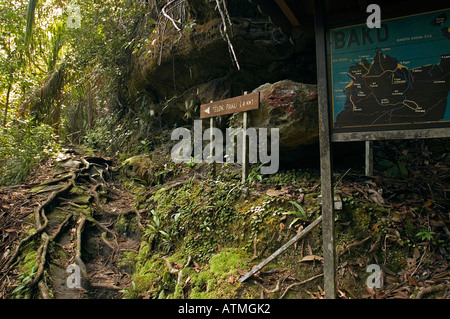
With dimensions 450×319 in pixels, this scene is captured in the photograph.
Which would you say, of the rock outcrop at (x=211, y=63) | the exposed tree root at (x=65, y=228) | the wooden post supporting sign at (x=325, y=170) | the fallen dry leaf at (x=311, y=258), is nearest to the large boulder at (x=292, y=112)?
the rock outcrop at (x=211, y=63)

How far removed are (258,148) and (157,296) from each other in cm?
306

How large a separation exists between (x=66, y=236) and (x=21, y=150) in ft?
13.2

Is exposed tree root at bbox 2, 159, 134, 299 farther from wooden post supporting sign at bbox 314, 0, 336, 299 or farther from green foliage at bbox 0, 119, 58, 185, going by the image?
wooden post supporting sign at bbox 314, 0, 336, 299

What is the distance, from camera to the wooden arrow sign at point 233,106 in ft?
18.1

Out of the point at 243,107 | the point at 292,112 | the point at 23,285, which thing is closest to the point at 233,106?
the point at 243,107

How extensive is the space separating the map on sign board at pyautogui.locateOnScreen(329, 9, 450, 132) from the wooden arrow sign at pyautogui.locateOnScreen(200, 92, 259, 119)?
2.17 meters

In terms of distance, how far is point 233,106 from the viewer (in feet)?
19.3

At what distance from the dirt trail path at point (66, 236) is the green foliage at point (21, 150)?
0.58 m

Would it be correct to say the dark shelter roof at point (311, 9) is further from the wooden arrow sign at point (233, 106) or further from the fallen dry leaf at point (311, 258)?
the fallen dry leaf at point (311, 258)

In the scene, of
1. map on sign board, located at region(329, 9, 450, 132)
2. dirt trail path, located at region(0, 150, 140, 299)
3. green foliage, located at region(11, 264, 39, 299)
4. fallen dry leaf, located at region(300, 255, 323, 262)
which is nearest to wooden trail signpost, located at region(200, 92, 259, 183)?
fallen dry leaf, located at region(300, 255, 323, 262)

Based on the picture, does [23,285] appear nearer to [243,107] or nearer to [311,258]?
[311,258]

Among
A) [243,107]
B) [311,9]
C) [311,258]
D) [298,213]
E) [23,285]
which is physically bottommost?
[23,285]

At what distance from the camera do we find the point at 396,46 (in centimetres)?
321

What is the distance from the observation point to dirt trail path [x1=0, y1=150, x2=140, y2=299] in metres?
4.77
